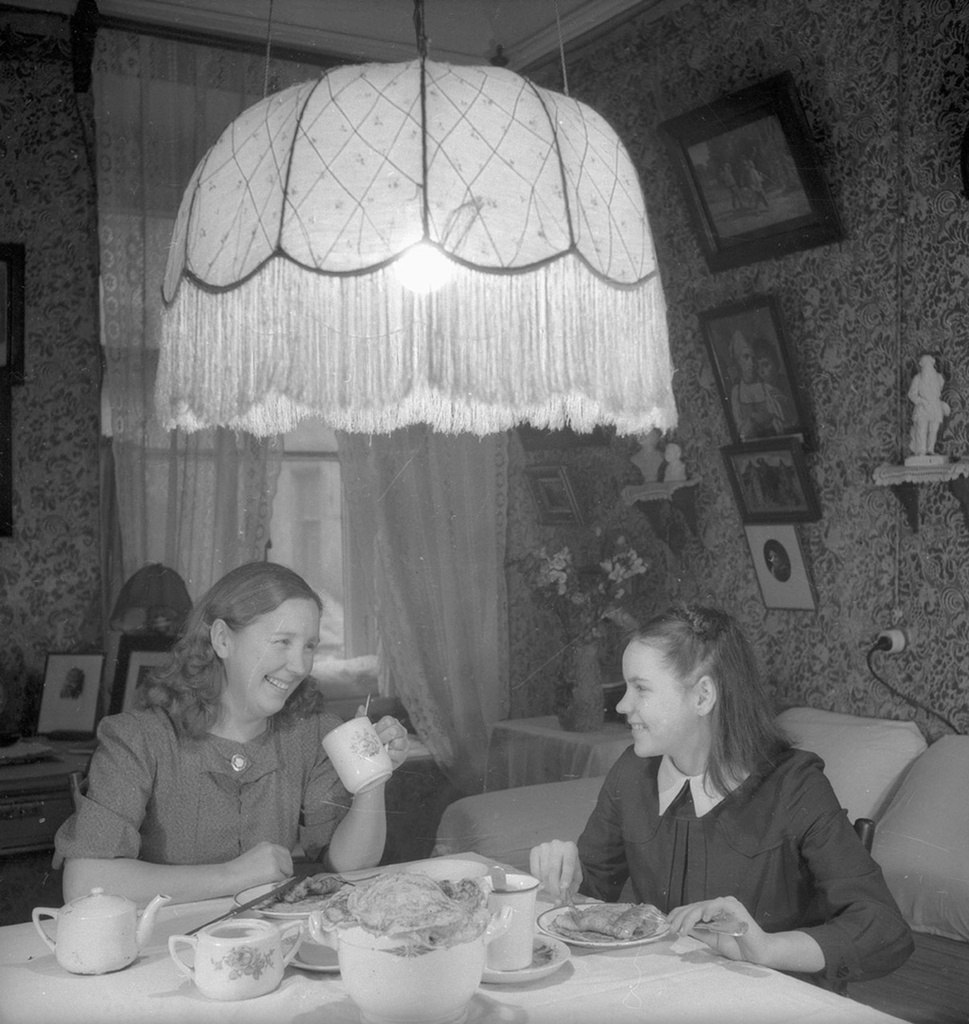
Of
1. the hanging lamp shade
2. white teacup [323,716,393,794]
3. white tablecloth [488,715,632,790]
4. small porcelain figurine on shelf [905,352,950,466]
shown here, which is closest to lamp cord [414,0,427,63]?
the hanging lamp shade

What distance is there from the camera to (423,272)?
121cm

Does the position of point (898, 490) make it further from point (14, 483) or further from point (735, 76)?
point (14, 483)

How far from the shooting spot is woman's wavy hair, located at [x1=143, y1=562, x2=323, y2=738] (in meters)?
1.81

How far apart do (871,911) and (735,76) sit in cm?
222

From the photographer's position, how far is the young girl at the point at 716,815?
1.51 metres

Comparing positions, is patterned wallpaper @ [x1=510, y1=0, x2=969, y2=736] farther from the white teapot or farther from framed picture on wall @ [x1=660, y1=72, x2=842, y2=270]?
the white teapot

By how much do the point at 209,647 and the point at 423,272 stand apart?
0.84 meters

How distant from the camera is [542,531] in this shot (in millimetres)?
3727

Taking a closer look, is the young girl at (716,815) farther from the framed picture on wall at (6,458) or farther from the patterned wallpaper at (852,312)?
the framed picture on wall at (6,458)

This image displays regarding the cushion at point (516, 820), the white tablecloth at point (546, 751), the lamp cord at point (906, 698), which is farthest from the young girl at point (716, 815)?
the white tablecloth at point (546, 751)

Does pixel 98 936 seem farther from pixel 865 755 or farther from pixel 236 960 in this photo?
pixel 865 755

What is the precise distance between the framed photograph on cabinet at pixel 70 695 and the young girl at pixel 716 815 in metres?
1.61

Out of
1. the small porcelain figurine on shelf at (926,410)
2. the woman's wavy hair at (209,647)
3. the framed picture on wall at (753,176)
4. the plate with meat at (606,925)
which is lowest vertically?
the plate with meat at (606,925)

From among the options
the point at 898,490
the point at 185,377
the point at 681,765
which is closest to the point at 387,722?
the point at 681,765
